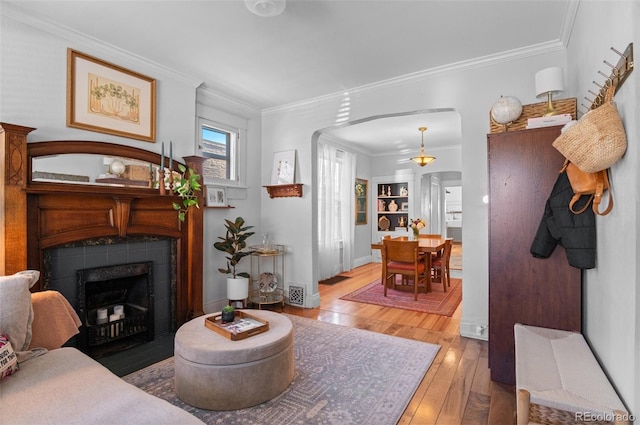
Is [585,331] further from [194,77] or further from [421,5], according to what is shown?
[194,77]

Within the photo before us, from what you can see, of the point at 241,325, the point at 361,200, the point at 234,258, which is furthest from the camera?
the point at 361,200

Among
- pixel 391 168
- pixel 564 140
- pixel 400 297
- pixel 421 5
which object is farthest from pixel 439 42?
pixel 391 168

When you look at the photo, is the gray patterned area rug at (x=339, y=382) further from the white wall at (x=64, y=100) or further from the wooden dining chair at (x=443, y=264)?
the wooden dining chair at (x=443, y=264)

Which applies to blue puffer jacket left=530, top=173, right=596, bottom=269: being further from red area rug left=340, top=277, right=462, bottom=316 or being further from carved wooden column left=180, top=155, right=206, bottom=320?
carved wooden column left=180, top=155, right=206, bottom=320

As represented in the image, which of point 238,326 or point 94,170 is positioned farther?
point 94,170

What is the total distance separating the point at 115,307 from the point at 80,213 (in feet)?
3.06

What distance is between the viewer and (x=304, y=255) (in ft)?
14.3

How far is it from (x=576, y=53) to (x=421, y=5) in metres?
1.21

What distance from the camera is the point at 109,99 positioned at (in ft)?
9.59

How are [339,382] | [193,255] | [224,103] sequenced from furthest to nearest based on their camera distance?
[224,103], [193,255], [339,382]

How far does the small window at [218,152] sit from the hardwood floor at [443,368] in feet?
6.35

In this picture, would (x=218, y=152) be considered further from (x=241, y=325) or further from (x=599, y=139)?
(x=599, y=139)

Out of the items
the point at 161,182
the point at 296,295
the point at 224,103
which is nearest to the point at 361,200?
the point at 296,295

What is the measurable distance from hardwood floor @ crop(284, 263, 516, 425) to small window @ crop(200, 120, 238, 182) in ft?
6.35
